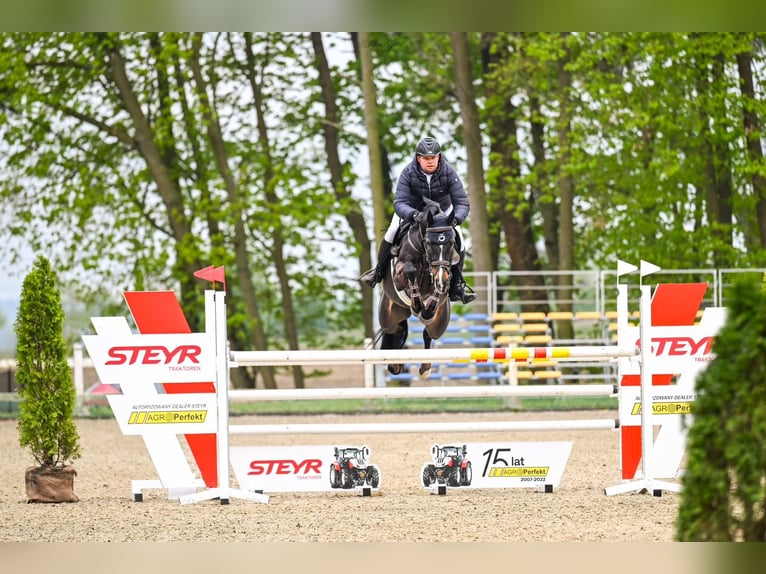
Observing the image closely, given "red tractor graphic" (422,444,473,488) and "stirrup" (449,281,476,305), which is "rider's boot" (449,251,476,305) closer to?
"stirrup" (449,281,476,305)

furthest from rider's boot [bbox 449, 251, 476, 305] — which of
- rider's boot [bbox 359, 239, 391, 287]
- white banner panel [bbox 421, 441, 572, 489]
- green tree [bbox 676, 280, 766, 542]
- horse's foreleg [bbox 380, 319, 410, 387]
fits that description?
green tree [bbox 676, 280, 766, 542]

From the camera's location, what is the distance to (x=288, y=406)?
18.2 m

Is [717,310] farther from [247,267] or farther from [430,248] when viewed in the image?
[247,267]

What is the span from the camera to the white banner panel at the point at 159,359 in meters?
7.88

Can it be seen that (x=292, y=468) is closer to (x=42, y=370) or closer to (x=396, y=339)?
(x=396, y=339)

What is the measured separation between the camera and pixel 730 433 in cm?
430

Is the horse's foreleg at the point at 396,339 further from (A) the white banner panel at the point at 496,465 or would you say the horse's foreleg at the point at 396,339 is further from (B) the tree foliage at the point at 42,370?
(B) the tree foliage at the point at 42,370

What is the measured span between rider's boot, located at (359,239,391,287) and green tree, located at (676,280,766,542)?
4.00 m

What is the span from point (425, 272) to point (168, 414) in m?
1.98

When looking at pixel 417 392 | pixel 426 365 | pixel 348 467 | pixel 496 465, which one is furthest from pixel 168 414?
pixel 496 465

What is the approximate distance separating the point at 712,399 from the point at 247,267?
55.1ft

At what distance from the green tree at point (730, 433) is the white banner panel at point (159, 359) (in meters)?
4.20

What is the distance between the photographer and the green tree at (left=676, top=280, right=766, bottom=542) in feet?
14.0

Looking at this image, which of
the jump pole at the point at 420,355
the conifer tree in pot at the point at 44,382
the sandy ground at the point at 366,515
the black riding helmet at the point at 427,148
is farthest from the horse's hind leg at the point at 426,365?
the conifer tree in pot at the point at 44,382
